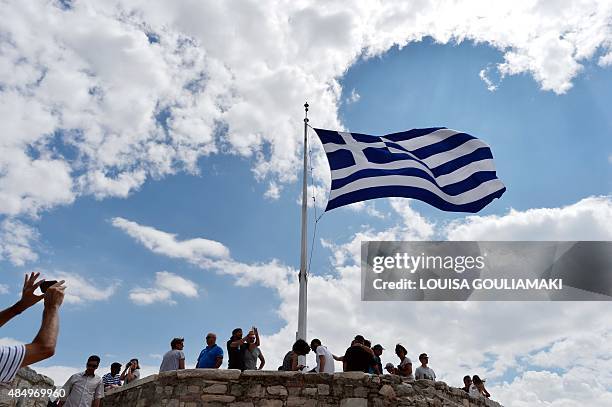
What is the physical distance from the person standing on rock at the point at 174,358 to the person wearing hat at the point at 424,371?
14.9 feet

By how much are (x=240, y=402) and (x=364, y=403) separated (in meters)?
1.93

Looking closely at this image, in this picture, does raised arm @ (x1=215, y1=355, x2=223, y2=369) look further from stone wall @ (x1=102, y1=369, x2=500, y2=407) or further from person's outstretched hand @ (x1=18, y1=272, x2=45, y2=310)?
person's outstretched hand @ (x1=18, y1=272, x2=45, y2=310)

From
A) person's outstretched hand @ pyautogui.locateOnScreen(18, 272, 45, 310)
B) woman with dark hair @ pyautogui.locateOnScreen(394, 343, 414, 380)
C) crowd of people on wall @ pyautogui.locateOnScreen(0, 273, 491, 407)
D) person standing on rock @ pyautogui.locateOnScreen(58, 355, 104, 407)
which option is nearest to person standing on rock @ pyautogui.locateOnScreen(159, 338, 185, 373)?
crowd of people on wall @ pyautogui.locateOnScreen(0, 273, 491, 407)

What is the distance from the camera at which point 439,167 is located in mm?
14141

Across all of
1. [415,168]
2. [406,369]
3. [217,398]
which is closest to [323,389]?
[217,398]

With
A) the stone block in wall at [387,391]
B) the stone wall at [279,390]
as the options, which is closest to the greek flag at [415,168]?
the stone wall at [279,390]

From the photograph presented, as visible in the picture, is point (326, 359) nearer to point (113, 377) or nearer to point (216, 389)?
point (216, 389)

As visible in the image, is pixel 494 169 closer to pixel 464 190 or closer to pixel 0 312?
pixel 464 190

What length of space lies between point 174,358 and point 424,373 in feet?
15.8

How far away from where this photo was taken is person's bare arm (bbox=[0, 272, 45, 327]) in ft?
10.8

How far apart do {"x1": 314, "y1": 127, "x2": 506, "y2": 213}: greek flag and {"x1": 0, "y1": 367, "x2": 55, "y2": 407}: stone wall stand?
6.47m

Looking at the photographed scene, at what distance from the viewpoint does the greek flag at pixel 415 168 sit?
43.5ft

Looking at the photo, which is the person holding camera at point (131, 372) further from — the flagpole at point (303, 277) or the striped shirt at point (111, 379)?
the flagpole at point (303, 277)

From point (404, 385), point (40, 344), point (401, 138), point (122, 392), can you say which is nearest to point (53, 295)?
point (40, 344)
